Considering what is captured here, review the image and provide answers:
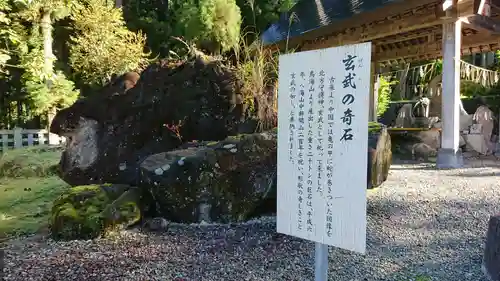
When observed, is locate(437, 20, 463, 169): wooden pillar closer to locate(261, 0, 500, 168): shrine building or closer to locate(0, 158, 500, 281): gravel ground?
locate(261, 0, 500, 168): shrine building

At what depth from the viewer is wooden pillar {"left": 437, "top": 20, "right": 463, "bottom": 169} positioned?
6.78 metres

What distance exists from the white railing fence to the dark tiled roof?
7204mm

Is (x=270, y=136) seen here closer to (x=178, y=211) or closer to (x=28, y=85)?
(x=178, y=211)

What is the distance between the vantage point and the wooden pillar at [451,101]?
6781 millimetres

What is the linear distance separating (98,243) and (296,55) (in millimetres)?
2143

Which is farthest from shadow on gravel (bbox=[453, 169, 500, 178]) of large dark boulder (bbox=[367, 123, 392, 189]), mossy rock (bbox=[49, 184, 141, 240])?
mossy rock (bbox=[49, 184, 141, 240])

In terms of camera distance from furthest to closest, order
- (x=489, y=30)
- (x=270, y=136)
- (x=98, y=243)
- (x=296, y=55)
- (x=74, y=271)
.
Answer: (x=489, y=30)
(x=270, y=136)
(x=98, y=243)
(x=74, y=271)
(x=296, y=55)

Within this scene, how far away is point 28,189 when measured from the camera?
618 centimetres

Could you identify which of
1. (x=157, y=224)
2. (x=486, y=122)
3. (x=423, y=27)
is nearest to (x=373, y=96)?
(x=486, y=122)

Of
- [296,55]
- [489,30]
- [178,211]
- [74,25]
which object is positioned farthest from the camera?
[74,25]

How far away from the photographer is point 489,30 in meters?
7.39

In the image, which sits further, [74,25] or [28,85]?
[74,25]

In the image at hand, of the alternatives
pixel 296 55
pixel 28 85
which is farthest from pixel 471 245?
pixel 28 85

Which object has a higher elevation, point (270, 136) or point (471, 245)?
point (270, 136)
